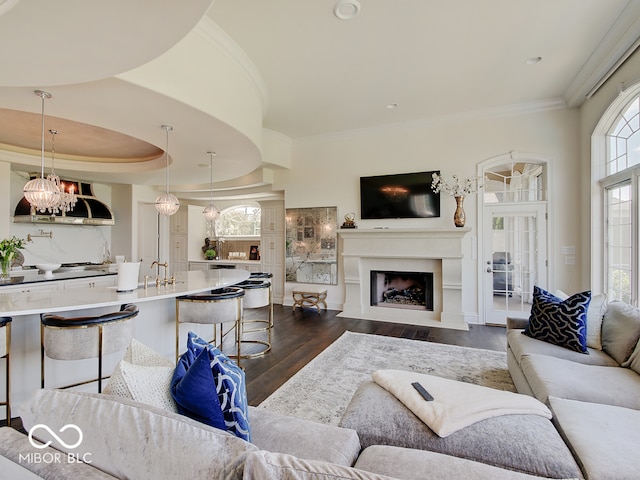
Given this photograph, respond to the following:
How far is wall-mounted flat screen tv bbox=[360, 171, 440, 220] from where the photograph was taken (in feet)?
17.0

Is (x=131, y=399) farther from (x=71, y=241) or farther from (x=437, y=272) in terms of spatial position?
(x=71, y=241)

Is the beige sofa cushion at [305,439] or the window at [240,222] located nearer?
the beige sofa cushion at [305,439]

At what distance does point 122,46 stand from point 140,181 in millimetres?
4894

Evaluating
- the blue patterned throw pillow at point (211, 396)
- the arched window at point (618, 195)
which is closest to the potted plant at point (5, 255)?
the blue patterned throw pillow at point (211, 396)

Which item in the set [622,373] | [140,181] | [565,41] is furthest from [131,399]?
[140,181]

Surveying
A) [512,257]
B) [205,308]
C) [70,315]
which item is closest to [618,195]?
[512,257]

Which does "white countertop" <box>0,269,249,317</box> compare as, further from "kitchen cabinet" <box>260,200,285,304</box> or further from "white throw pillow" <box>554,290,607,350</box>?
"kitchen cabinet" <box>260,200,285,304</box>

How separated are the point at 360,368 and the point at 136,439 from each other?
2.71 metres

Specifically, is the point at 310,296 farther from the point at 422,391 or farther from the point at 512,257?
the point at 422,391

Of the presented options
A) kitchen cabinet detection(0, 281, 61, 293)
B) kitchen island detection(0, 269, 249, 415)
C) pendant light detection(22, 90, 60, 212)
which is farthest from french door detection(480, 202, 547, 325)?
kitchen cabinet detection(0, 281, 61, 293)

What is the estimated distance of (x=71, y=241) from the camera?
20.1 ft

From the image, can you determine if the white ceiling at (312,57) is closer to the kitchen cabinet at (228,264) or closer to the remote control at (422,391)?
the remote control at (422,391)

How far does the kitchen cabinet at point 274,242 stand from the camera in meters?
6.88

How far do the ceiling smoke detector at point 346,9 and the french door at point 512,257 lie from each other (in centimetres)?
349
